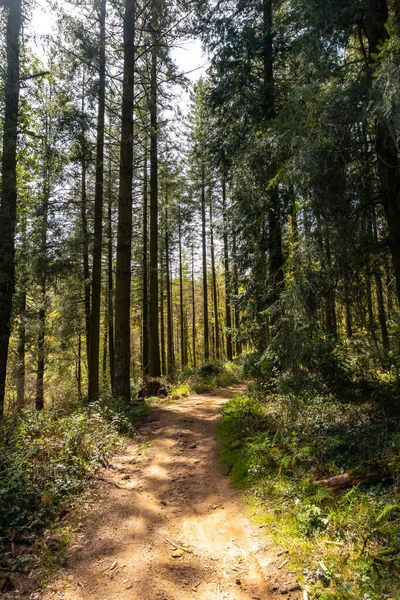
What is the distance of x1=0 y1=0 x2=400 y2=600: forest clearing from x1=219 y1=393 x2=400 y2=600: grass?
2cm

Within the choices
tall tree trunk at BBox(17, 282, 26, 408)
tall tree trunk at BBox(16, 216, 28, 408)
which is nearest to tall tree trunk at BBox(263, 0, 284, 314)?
tall tree trunk at BBox(16, 216, 28, 408)

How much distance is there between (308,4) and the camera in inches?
201

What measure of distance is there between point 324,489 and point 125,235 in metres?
7.38

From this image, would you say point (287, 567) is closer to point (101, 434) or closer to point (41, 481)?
point (41, 481)

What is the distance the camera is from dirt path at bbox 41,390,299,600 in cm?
279

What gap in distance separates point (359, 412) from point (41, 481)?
194 inches


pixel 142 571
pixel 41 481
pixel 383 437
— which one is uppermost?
pixel 383 437

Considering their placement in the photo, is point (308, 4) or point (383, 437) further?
point (308, 4)

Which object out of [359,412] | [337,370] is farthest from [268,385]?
[359,412]

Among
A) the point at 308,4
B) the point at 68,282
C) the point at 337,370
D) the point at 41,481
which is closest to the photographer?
the point at 41,481

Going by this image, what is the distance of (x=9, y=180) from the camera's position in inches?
292

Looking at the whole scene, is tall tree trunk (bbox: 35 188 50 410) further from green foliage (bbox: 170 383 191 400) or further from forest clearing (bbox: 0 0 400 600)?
green foliage (bbox: 170 383 191 400)

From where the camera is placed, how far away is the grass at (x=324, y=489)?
2617 mm

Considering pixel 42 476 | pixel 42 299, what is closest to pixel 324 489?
pixel 42 476
